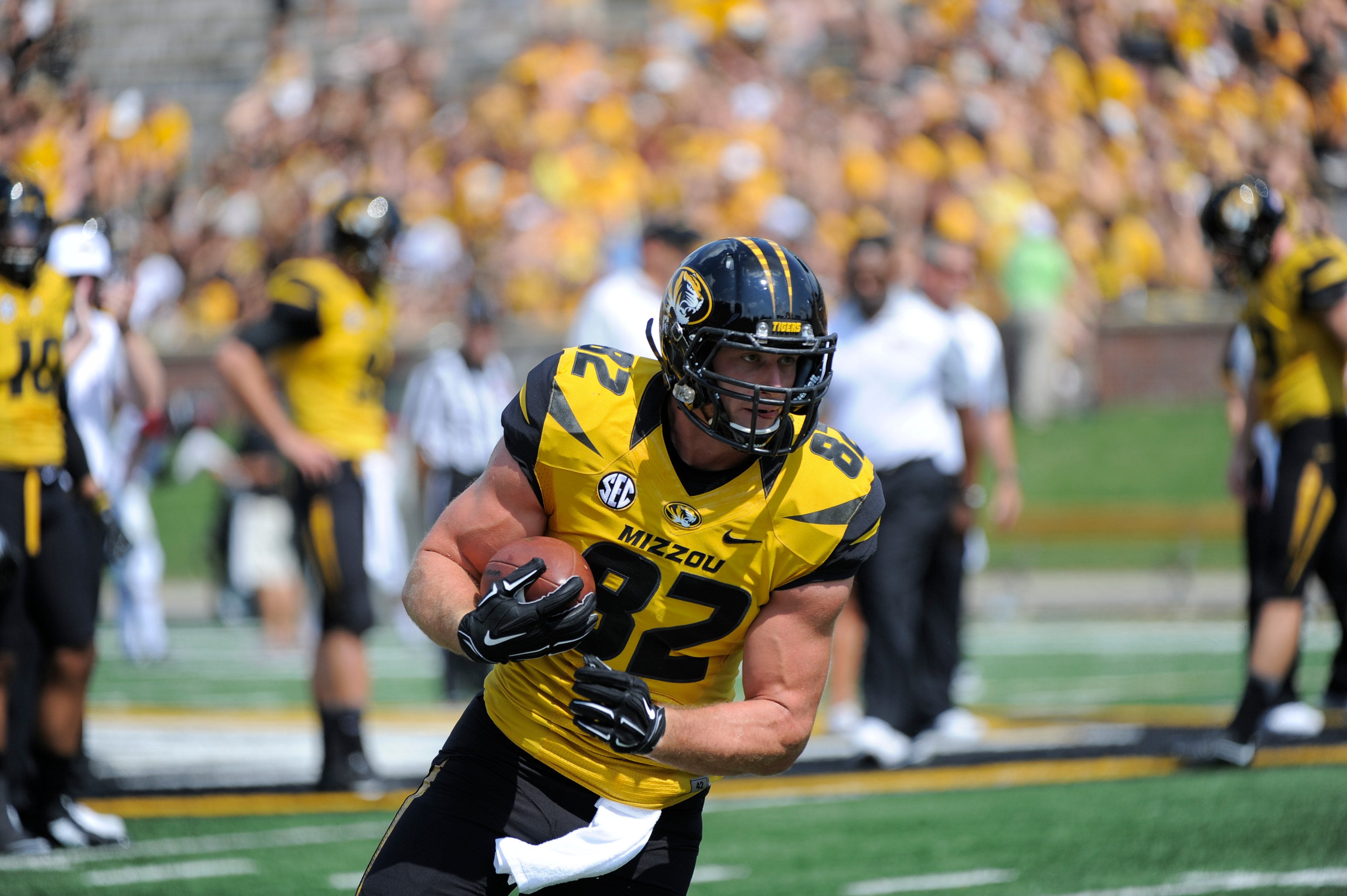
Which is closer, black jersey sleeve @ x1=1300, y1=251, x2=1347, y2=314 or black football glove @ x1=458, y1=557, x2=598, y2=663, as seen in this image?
black football glove @ x1=458, y1=557, x2=598, y2=663

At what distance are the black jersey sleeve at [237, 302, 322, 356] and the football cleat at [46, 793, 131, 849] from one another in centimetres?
180

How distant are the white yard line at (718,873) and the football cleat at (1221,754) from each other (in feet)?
6.76

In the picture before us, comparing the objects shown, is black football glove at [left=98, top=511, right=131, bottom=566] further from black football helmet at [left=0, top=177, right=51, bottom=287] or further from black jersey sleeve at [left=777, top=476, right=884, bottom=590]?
black jersey sleeve at [left=777, top=476, right=884, bottom=590]

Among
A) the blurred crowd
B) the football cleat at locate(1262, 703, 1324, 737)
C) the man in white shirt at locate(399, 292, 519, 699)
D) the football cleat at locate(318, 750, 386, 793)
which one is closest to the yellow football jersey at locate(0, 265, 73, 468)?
the football cleat at locate(318, 750, 386, 793)

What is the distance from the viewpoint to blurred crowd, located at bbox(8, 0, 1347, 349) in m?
16.5

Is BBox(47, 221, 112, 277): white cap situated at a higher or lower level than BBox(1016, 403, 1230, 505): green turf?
higher

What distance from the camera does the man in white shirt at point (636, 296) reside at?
698 centimetres

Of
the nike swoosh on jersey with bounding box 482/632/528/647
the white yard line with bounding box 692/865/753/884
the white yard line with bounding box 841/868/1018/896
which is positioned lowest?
the white yard line with bounding box 692/865/753/884

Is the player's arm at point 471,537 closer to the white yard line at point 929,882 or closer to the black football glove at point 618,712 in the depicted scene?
the black football glove at point 618,712

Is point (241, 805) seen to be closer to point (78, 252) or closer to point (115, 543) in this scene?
point (115, 543)

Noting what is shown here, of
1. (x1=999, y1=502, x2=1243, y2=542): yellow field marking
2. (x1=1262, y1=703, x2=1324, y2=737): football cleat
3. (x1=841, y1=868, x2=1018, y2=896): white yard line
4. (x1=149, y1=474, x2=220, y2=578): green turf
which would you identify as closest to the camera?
(x1=841, y1=868, x2=1018, y2=896): white yard line

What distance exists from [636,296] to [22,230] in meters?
2.58

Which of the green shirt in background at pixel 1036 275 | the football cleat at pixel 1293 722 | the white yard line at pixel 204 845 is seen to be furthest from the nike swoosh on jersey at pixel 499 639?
the green shirt in background at pixel 1036 275

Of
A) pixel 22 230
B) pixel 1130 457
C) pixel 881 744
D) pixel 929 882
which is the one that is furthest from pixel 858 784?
pixel 1130 457
